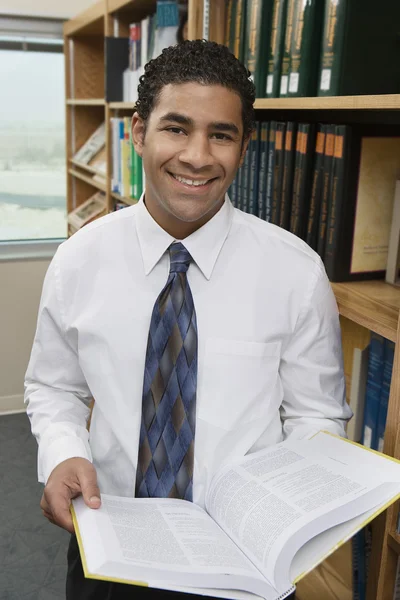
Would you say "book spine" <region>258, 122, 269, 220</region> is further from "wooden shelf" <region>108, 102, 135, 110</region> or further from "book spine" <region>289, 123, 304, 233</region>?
"wooden shelf" <region>108, 102, 135, 110</region>

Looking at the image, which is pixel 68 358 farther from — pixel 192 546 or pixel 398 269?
pixel 398 269

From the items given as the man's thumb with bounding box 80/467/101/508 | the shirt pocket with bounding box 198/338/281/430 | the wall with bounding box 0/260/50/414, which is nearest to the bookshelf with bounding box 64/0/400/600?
the shirt pocket with bounding box 198/338/281/430

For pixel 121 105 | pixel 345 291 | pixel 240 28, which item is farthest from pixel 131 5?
pixel 345 291

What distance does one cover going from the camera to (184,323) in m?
1.10

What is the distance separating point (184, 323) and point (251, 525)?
385mm

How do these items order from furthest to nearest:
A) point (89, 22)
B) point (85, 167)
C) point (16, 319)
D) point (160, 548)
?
point (16, 319) < point (85, 167) < point (89, 22) < point (160, 548)

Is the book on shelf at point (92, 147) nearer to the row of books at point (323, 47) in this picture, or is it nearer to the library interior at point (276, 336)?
the library interior at point (276, 336)

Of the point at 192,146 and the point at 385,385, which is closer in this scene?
the point at 192,146

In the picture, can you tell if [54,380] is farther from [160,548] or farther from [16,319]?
[16,319]

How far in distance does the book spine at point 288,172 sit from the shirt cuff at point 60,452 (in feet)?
2.14

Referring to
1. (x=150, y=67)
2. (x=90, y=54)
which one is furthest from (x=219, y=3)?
(x=90, y=54)

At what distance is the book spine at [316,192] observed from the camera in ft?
4.04

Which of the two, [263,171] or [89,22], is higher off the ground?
[89,22]

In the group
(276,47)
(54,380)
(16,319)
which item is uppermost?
(276,47)
